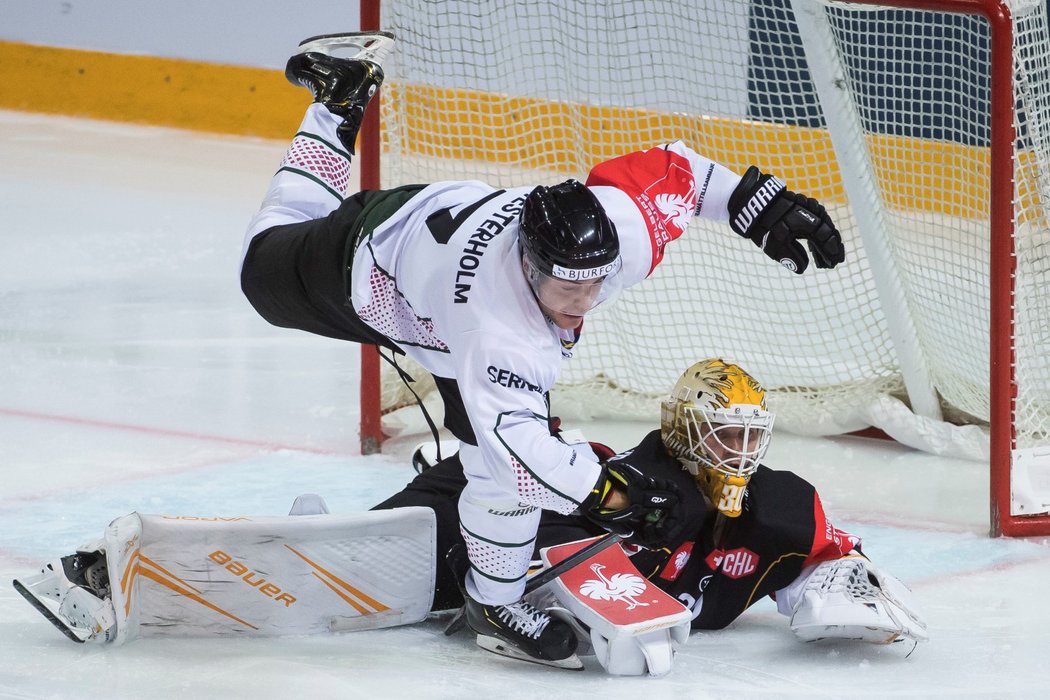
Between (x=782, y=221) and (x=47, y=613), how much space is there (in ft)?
5.15

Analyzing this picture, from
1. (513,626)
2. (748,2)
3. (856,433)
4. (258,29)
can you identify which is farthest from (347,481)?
(258,29)

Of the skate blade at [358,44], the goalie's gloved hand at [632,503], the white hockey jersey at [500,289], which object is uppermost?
the skate blade at [358,44]

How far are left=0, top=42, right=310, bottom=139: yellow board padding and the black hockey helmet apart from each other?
5974 millimetres

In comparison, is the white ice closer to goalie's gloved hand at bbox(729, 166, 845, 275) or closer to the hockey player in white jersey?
the hockey player in white jersey

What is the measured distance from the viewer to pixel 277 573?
262 cm

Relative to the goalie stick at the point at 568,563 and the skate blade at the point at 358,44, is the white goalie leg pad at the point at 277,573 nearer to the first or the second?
the goalie stick at the point at 568,563

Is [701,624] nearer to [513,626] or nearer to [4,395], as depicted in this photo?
[513,626]

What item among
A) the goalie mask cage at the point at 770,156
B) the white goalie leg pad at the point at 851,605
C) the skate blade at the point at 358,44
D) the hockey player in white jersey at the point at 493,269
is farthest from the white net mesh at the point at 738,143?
the white goalie leg pad at the point at 851,605

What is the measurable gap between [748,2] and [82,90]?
203 inches

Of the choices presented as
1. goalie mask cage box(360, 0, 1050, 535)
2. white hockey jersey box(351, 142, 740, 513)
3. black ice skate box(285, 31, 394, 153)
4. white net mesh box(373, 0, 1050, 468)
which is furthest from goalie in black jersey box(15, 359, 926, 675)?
white net mesh box(373, 0, 1050, 468)

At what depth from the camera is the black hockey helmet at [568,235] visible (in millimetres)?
2248

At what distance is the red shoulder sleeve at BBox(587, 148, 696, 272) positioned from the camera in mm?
2652

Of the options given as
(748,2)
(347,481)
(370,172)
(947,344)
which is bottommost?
(347,481)

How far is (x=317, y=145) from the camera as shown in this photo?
123 inches
